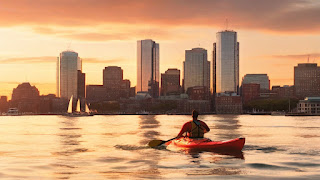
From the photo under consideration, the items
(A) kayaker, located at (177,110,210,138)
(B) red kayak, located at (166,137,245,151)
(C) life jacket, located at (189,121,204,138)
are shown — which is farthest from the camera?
(C) life jacket, located at (189,121,204,138)

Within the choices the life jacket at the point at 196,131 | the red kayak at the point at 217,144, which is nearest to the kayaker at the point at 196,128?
the life jacket at the point at 196,131

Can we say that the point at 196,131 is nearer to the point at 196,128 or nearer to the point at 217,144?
the point at 196,128

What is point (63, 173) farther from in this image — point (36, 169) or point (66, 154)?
point (66, 154)

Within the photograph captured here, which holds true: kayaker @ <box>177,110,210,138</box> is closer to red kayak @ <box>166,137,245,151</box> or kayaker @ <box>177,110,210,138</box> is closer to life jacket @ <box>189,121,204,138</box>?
life jacket @ <box>189,121,204,138</box>

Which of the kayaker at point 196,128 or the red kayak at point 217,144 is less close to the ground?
the kayaker at point 196,128

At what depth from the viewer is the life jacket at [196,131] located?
38.5 m

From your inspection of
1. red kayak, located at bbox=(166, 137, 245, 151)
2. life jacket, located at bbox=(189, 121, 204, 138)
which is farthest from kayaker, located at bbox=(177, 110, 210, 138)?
red kayak, located at bbox=(166, 137, 245, 151)

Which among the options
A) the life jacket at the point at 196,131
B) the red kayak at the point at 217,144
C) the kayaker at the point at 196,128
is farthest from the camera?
the life jacket at the point at 196,131

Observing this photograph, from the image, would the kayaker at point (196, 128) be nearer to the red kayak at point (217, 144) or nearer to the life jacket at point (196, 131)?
the life jacket at point (196, 131)

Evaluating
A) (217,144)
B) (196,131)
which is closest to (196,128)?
(196,131)

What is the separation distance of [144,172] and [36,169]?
242 inches

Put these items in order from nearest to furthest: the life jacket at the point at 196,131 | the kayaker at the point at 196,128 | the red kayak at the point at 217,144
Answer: the red kayak at the point at 217,144
the kayaker at the point at 196,128
the life jacket at the point at 196,131

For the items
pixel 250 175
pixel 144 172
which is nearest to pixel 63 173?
pixel 144 172

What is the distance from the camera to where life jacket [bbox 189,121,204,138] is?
3847 centimetres
